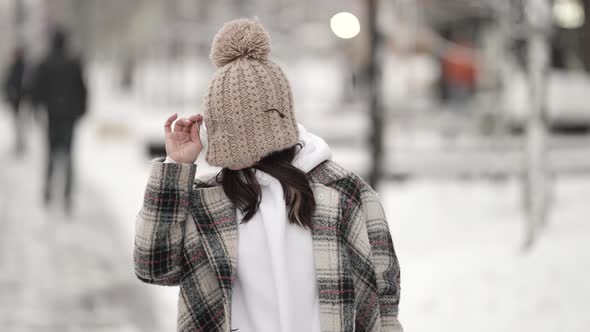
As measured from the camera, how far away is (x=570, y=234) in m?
7.36

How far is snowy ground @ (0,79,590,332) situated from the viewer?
5949mm

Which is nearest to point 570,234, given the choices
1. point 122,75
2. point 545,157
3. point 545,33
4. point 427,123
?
point 545,157

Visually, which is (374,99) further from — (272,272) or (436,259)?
(272,272)

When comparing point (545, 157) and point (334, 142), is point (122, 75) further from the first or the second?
point (545, 157)

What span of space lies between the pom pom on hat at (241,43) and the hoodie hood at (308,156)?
269mm

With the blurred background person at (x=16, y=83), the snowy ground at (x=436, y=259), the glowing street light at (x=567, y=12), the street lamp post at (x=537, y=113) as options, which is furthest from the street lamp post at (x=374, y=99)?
the blurred background person at (x=16, y=83)

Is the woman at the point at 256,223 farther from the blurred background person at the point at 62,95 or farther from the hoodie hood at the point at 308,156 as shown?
the blurred background person at the point at 62,95

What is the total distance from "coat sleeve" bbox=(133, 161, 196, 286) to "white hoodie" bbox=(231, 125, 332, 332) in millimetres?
182

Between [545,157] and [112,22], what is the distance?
33.7m

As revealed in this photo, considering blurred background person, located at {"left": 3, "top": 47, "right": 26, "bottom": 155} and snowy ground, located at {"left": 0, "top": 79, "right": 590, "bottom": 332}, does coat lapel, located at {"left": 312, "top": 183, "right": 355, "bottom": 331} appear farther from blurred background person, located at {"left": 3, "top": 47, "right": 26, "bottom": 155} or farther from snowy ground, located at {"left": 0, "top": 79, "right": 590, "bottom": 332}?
blurred background person, located at {"left": 3, "top": 47, "right": 26, "bottom": 155}

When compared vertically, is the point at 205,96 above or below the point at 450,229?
above

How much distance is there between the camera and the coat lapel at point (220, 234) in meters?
2.56

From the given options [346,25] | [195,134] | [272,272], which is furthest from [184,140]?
[346,25]

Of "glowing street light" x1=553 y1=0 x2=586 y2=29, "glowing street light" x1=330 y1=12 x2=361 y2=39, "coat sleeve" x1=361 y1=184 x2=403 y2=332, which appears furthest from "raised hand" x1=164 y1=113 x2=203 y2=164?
"glowing street light" x1=553 y1=0 x2=586 y2=29
